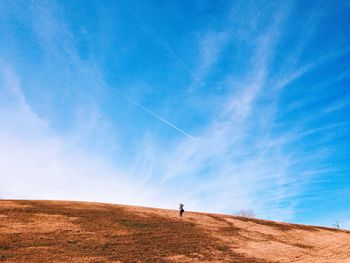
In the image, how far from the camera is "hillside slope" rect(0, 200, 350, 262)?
27.3 meters

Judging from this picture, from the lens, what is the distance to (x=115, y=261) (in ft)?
84.2

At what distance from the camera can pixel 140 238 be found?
108 ft

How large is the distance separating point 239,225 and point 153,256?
23838mm

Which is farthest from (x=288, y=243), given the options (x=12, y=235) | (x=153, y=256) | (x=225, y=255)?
(x=12, y=235)

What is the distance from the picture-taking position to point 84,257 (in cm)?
2594

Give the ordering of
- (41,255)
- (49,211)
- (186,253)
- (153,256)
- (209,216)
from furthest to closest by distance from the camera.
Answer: (209,216) < (49,211) < (186,253) < (153,256) < (41,255)

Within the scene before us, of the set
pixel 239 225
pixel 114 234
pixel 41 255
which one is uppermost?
pixel 239 225

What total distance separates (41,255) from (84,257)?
11.0ft

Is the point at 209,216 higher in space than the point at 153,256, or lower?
higher

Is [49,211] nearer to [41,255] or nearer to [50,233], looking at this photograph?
[50,233]

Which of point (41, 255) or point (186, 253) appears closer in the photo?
point (41, 255)

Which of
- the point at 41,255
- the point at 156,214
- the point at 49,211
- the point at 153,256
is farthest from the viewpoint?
the point at 156,214

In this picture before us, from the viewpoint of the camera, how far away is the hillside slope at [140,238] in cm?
2727

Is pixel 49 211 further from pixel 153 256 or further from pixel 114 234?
pixel 153 256
